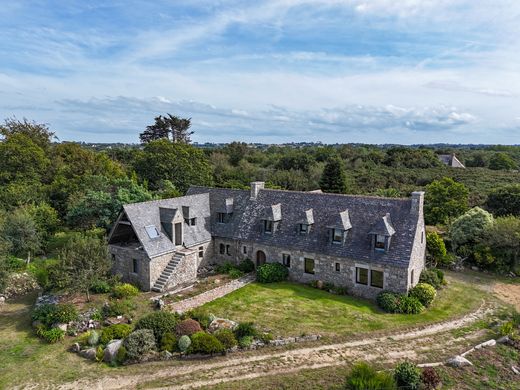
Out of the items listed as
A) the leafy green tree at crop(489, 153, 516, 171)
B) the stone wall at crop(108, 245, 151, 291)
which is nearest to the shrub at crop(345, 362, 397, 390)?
the stone wall at crop(108, 245, 151, 291)

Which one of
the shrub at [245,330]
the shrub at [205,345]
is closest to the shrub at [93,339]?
the shrub at [205,345]

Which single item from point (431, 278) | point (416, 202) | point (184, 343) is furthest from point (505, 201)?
point (184, 343)

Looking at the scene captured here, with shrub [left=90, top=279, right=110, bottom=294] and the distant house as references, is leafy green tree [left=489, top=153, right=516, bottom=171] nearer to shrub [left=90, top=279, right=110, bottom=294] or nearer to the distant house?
the distant house

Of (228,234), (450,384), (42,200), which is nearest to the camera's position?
(450,384)

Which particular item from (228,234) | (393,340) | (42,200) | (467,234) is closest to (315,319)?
(393,340)

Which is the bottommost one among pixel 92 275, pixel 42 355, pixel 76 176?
pixel 42 355

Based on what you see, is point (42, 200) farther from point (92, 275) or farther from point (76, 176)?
point (92, 275)
